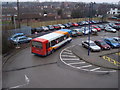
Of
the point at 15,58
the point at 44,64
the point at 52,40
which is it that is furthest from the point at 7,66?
the point at 52,40

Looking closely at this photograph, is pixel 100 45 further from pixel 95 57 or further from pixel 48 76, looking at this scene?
pixel 48 76

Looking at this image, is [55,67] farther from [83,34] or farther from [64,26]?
[64,26]

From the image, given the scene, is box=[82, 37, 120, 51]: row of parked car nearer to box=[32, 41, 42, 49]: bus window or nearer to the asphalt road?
the asphalt road

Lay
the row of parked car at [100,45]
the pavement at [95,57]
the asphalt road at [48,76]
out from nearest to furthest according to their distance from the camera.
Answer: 1. the asphalt road at [48,76]
2. the pavement at [95,57]
3. the row of parked car at [100,45]

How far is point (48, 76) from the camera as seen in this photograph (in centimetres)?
1136

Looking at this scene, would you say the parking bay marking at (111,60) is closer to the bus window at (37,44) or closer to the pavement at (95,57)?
the pavement at (95,57)

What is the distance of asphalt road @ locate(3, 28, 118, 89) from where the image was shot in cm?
1005

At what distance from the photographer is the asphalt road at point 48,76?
396 inches

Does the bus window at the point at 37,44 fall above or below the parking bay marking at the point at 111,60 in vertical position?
above

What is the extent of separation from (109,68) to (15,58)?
9.44 metres

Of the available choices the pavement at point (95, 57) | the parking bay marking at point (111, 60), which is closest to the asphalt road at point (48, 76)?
the pavement at point (95, 57)

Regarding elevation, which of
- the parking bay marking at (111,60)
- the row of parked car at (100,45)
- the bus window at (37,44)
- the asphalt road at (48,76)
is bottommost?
the asphalt road at (48,76)

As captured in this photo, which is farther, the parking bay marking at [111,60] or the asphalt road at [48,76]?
the parking bay marking at [111,60]

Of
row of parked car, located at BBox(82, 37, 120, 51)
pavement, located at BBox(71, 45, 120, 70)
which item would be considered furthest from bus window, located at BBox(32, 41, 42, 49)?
row of parked car, located at BBox(82, 37, 120, 51)
